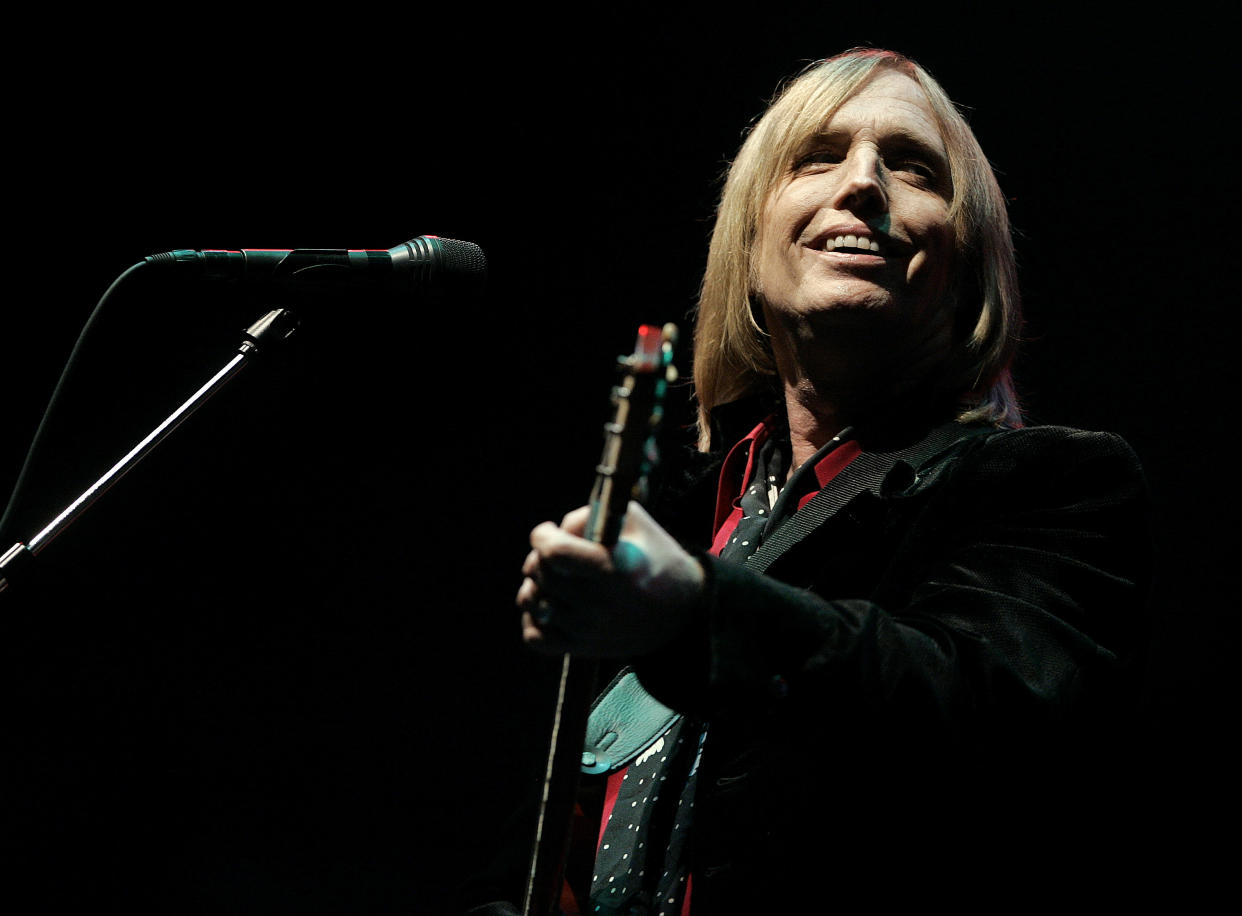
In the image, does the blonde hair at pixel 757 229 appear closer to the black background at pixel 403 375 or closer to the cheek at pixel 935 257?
the cheek at pixel 935 257

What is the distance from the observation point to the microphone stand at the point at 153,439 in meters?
1.36

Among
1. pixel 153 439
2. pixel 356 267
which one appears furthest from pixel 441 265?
pixel 153 439

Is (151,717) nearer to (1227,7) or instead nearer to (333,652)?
(333,652)

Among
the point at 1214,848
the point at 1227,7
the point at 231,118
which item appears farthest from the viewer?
the point at 231,118

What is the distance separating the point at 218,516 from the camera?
263 centimetres

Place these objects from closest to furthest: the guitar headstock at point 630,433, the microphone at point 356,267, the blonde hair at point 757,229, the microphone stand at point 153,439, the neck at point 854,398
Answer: the guitar headstock at point 630,433, the microphone stand at point 153,439, the microphone at point 356,267, the neck at point 854,398, the blonde hair at point 757,229

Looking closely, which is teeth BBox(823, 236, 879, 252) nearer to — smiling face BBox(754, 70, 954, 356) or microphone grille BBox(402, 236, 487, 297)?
smiling face BBox(754, 70, 954, 356)

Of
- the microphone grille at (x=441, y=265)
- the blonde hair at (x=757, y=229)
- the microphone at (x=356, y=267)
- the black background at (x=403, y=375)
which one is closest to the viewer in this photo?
the microphone at (x=356, y=267)

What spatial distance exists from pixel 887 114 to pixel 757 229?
32 centimetres

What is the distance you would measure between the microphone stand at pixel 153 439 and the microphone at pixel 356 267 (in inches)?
3.3

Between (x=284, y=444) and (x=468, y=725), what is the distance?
896 millimetres

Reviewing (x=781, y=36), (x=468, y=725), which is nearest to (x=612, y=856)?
(x=468, y=725)

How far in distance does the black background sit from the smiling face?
0.76 m

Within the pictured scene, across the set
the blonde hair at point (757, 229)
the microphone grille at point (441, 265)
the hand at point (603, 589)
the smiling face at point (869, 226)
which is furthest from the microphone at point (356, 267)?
the hand at point (603, 589)
